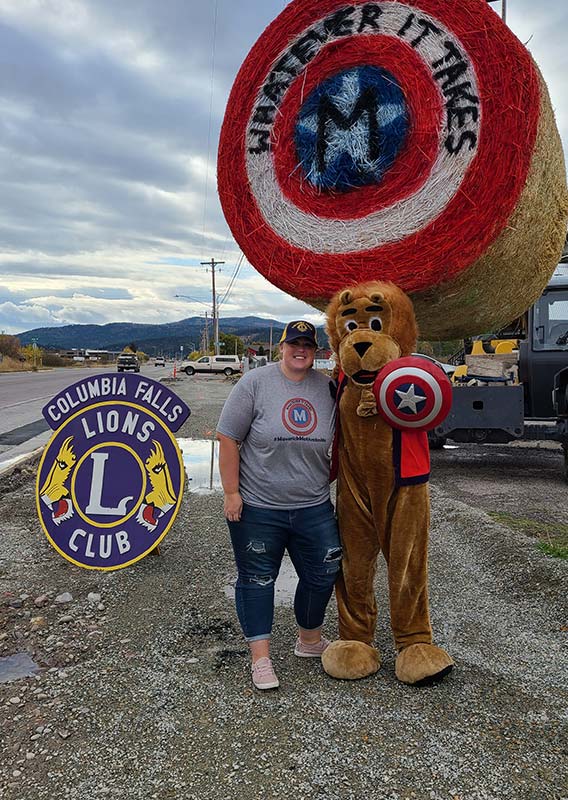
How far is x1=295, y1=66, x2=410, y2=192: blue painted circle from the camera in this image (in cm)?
255

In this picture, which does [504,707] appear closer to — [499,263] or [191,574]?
[499,263]

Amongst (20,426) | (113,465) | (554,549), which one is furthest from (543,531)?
(20,426)

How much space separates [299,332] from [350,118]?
0.88m

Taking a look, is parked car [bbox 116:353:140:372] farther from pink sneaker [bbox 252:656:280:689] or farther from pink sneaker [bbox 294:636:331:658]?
pink sneaker [bbox 252:656:280:689]

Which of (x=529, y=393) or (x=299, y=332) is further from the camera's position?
(x=529, y=393)

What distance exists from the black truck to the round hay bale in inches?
166

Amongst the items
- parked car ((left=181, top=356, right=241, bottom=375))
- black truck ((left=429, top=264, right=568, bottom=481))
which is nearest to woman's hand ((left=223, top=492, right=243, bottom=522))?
black truck ((left=429, top=264, right=568, bottom=481))

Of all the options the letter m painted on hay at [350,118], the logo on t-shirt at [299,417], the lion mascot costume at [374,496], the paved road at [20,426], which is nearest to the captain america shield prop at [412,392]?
the lion mascot costume at [374,496]

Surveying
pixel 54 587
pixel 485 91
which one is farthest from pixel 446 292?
pixel 54 587

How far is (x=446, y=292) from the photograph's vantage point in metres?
2.56

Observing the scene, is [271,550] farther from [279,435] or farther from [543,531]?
[543,531]

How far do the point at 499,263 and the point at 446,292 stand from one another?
0.72 feet

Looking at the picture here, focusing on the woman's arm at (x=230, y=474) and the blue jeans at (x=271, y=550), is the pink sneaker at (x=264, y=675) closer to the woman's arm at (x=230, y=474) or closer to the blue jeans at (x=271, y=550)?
the blue jeans at (x=271, y=550)

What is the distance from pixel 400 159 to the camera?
2531 mm
